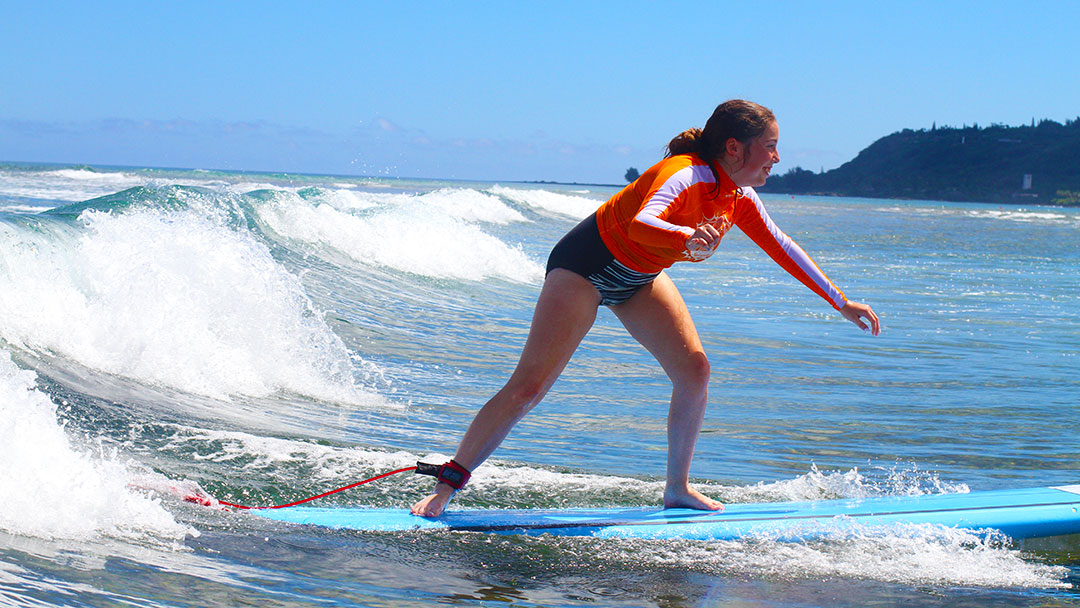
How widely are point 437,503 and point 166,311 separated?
3.49 metres

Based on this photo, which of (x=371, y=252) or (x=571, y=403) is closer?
(x=571, y=403)

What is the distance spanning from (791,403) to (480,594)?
3650 millimetres

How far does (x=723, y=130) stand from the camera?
11.4 ft

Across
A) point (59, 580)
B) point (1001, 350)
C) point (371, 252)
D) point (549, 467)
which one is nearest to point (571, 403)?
point (549, 467)

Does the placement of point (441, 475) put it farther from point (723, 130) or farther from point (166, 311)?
point (166, 311)

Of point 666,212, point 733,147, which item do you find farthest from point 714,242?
point 733,147

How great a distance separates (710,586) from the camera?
3094 mm

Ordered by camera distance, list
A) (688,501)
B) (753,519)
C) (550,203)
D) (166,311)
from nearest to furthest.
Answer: (753,519), (688,501), (166,311), (550,203)

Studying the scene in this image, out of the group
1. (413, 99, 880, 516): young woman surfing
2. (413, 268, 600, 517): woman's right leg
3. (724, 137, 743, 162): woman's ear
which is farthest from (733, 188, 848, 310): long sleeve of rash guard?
(413, 268, 600, 517): woman's right leg

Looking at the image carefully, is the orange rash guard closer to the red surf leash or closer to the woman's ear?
the woman's ear

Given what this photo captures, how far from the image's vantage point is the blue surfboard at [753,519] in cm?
352

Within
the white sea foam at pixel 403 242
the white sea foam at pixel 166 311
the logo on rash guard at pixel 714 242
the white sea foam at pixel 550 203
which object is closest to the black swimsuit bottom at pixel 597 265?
the logo on rash guard at pixel 714 242

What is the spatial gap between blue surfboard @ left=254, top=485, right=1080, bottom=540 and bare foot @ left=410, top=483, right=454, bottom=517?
1.0 inches

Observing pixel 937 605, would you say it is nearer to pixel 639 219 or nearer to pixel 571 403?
pixel 639 219
